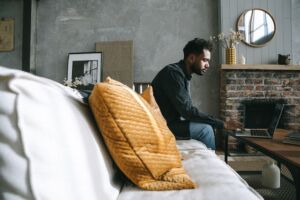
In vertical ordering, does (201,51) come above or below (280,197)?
above

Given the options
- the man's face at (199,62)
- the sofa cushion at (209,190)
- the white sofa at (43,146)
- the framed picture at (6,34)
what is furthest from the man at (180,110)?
the framed picture at (6,34)

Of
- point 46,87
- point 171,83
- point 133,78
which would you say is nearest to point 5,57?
point 133,78

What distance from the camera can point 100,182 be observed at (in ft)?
2.25

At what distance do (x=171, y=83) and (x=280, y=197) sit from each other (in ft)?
3.63

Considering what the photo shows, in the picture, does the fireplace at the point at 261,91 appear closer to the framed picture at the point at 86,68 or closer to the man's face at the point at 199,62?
the man's face at the point at 199,62

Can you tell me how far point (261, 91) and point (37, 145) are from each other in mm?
Result: 3981

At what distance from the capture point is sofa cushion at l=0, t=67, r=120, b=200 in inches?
18.3

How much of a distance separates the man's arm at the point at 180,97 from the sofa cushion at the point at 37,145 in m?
1.58

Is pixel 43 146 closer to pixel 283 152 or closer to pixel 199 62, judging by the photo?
pixel 283 152

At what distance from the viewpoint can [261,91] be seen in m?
3.98

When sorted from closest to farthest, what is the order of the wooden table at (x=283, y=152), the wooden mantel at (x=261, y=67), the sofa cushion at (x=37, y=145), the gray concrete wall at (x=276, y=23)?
1. the sofa cushion at (x=37, y=145)
2. the wooden table at (x=283, y=152)
3. the wooden mantel at (x=261, y=67)
4. the gray concrete wall at (x=276, y=23)

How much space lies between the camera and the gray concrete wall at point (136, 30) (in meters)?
4.33

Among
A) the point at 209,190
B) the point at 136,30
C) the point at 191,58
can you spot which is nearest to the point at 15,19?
the point at 136,30

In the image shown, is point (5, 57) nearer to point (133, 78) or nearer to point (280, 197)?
point (133, 78)
